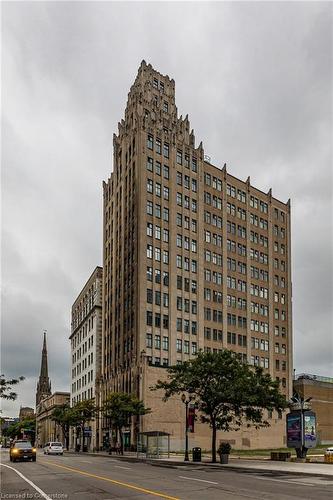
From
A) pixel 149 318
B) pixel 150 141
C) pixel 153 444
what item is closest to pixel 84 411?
pixel 149 318

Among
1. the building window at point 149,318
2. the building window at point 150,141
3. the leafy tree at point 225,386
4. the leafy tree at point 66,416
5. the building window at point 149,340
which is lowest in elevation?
the leafy tree at point 66,416

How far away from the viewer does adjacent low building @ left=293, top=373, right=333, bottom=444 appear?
104 meters

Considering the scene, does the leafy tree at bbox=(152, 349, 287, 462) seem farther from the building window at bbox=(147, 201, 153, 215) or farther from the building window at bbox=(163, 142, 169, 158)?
the building window at bbox=(163, 142, 169, 158)

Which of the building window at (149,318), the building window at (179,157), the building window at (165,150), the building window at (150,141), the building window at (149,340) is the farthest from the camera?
the building window at (179,157)

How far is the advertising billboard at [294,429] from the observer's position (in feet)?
137

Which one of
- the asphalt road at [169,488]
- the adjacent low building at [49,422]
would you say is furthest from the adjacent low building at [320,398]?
the asphalt road at [169,488]

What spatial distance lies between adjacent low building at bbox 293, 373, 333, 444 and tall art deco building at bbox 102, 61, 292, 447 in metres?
4.65

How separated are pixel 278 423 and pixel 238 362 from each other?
183 feet

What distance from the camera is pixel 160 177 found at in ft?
293

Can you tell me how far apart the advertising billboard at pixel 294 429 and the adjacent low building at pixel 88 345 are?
59776 millimetres

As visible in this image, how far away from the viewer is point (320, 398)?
107 m

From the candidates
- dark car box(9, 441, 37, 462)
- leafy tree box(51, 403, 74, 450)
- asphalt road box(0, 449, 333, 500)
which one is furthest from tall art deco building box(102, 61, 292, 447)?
asphalt road box(0, 449, 333, 500)

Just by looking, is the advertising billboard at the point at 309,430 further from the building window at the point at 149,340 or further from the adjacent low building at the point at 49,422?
the adjacent low building at the point at 49,422

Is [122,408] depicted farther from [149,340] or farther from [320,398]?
[320,398]
